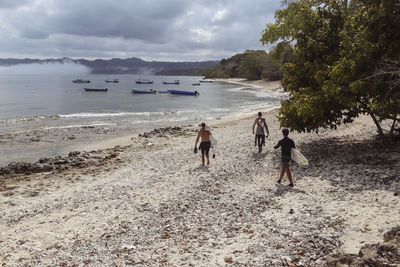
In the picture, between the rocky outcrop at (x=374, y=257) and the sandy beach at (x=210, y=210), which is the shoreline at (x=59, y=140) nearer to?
the sandy beach at (x=210, y=210)

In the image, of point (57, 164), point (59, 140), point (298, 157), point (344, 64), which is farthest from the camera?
point (59, 140)

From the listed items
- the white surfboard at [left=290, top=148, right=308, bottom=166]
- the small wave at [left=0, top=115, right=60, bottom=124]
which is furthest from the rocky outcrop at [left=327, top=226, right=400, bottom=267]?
the small wave at [left=0, top=115, right=60, bottom=124]

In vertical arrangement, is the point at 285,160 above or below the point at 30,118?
above

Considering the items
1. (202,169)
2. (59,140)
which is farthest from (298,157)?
(59,140)

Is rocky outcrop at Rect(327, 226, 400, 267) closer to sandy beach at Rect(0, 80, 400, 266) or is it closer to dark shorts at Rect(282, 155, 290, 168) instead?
sandy beach at Rect(0, 80, 400, 266)

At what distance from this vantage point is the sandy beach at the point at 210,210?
7.45 m

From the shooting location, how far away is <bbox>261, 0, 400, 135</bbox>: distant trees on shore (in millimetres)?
12070

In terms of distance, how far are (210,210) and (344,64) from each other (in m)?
8.31

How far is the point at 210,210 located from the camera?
10086mm

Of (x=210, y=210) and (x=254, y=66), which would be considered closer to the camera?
(x=210, y=210)

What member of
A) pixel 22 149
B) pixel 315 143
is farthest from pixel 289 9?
pixel 22 149

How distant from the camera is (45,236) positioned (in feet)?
31.0

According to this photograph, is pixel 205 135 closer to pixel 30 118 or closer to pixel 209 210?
pixel 209 210

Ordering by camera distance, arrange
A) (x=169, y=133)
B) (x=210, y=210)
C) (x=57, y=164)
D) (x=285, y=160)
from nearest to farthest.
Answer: (x=210, y=210), (x=285, y=160), (x=57, y=164), (x=169, y=133)
